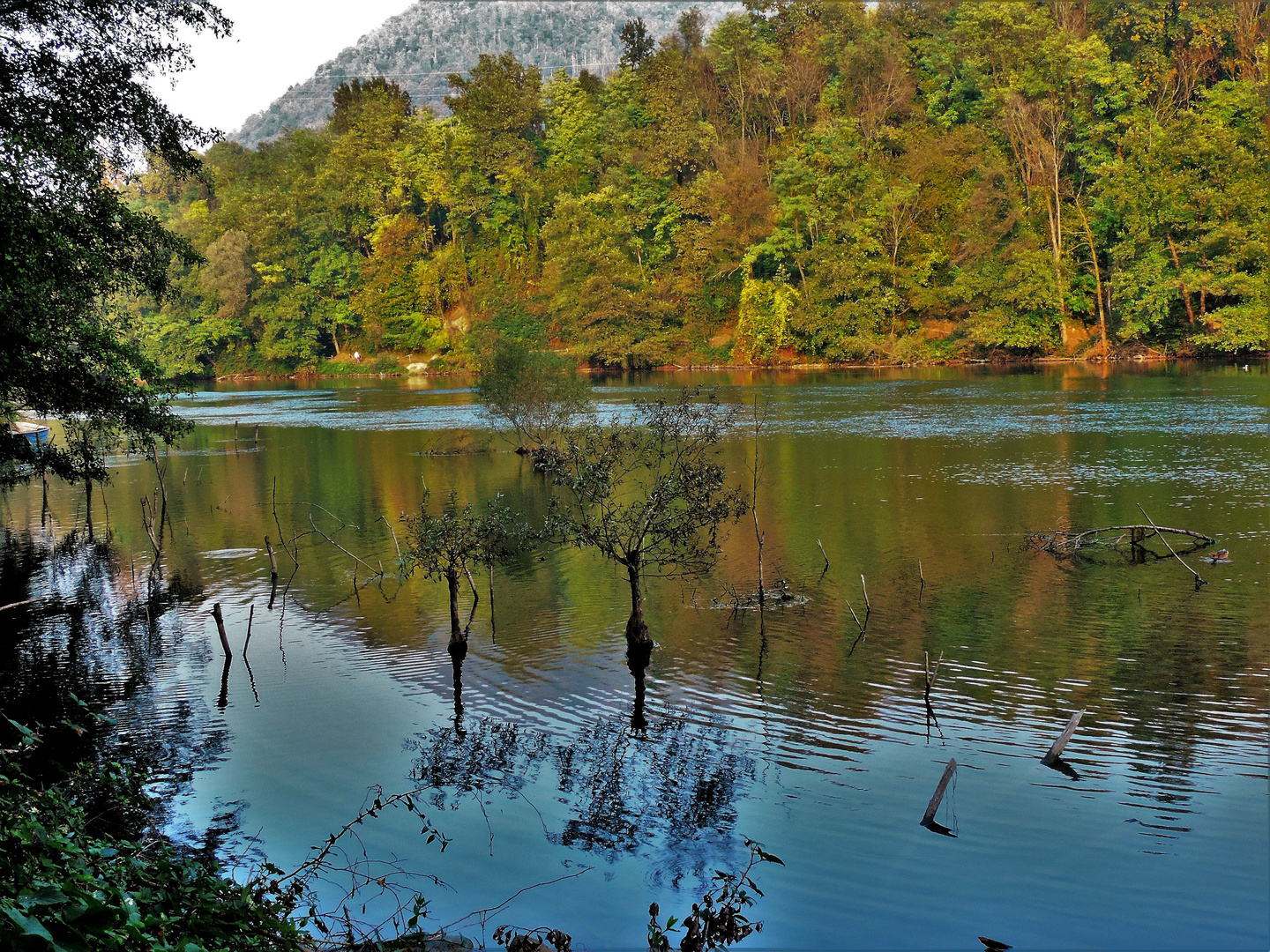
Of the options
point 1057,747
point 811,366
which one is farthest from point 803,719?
point 811,366

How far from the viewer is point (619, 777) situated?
12312 millimetres

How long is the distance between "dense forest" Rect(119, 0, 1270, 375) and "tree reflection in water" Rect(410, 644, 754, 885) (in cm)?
6260

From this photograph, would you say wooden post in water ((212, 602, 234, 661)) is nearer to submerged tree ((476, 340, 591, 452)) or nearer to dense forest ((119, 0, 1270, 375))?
submerged tree ((476, 340, 591, 452))

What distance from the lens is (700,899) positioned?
968 centimetres

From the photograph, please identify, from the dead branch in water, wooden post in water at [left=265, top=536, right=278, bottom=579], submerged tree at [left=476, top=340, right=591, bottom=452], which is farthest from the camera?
submerged tree at [left=476, top=340, right=591, bottom=452]

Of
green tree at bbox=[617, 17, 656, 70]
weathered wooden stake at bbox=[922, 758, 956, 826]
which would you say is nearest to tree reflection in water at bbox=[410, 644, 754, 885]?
weathered wooden stake at bbox=[922, 758, 956, 826]

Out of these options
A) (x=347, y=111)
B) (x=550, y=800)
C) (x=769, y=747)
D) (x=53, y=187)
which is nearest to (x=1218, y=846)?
(x=769, y=747)

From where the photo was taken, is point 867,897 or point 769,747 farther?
point 769,747

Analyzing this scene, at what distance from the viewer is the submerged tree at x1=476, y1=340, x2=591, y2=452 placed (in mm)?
38781

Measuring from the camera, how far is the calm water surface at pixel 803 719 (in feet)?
32.3

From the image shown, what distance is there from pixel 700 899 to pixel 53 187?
15.1 m

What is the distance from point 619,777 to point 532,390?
91.1 feet

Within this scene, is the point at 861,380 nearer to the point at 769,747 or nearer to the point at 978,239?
the point at 978,239

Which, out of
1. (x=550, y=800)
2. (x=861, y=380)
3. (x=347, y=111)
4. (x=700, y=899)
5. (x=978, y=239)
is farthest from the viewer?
(x=347, y=111)
